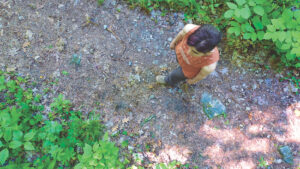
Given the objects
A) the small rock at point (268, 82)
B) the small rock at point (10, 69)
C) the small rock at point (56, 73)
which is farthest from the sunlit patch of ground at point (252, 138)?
the small rock at point (10, 69)

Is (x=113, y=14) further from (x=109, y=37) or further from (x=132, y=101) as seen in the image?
(x=132, y=101)

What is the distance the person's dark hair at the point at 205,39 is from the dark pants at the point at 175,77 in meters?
0.83

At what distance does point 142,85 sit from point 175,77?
70cm

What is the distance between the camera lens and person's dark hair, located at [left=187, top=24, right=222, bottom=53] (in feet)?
6.57

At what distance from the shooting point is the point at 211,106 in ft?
11.1

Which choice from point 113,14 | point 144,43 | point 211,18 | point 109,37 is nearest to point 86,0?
point 113,14

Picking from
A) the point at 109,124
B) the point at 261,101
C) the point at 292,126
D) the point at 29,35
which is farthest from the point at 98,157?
the point at 292,126

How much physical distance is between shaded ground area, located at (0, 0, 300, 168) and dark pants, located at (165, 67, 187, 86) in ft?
0.93

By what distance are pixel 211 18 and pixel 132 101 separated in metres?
2.32

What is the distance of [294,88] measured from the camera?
343 cm

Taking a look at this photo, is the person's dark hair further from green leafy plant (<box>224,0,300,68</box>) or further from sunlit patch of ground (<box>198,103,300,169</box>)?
sunlit patch of ground (<box>198,103,300,169</box>)

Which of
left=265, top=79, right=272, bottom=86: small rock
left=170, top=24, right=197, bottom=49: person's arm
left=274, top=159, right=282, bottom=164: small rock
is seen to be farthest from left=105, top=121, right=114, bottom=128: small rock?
left=265, top=79, right=272, bottom=86: small rock

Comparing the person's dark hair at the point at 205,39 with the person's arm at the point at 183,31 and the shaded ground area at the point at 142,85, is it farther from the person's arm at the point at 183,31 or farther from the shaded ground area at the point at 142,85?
the shaded ground area at the point at 142,85

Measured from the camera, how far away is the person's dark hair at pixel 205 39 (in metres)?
2.00
